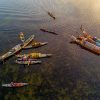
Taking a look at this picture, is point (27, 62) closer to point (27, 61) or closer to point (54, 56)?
point (27, 61)

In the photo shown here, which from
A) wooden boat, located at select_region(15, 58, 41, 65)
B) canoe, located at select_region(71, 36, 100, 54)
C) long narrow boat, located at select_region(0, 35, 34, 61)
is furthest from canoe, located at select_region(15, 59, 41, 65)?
canoe, located at select_region(71, 36, 100, 54)

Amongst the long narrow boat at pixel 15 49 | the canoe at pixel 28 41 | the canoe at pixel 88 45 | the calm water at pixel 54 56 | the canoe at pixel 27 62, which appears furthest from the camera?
the canoe at pixel 28 41

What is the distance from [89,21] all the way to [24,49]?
47.9 meters

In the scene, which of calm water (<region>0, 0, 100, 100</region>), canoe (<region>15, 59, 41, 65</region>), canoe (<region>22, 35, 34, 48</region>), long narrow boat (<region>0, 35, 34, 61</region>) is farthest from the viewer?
canoe (<region>22, 35, 34, 48</region>)

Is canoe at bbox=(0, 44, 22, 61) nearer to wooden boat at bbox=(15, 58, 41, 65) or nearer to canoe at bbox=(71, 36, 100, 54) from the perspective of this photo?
wooden boat at bbox=(15, 58, 41, 65)

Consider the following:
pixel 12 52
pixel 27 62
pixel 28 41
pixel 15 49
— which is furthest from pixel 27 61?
pixel 28 41

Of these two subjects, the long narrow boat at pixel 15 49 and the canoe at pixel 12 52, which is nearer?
the canoe at pixel 12 52

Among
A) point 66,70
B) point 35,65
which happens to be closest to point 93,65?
point 66,70

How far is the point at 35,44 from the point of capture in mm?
82812

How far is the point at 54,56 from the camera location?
7612cm

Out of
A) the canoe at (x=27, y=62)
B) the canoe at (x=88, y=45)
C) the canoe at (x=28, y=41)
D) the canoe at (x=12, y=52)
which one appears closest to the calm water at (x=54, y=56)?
the canoe at (x=27, y=62)

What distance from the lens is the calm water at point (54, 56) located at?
194ft

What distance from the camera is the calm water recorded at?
59.0 m

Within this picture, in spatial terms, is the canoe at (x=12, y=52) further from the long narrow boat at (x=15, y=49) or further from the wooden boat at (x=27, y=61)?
the wooden boat at (x=27, y=61)
